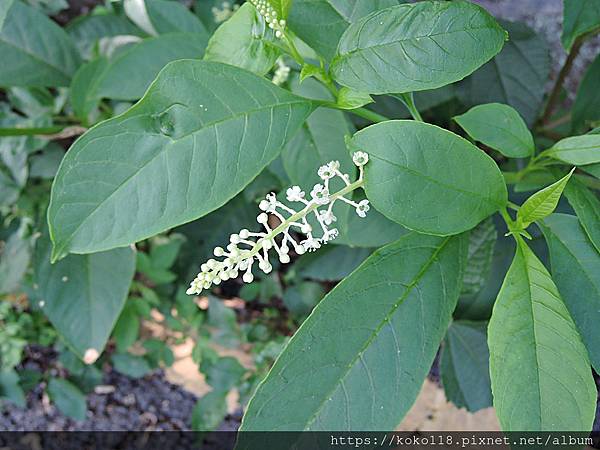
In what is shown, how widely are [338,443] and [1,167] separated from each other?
1187mm

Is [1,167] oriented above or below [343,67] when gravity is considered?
below

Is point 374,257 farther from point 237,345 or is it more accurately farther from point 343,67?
point 237,345

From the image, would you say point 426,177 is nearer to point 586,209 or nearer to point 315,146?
point 586,209

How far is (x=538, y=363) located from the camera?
69 cm

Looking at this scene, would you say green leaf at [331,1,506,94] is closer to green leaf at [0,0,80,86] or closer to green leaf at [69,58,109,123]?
green leaf at [69,58,109,123]

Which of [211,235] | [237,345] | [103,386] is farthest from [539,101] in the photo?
[103,386]

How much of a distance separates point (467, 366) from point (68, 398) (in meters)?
1.12

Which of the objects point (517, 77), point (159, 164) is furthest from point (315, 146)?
point (517, 77)

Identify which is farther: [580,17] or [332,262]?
[332,262]

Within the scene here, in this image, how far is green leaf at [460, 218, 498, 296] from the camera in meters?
1.10

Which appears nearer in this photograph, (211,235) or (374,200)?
(374,200)

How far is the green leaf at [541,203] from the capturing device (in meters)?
0.68

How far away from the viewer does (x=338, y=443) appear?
28.7 inches

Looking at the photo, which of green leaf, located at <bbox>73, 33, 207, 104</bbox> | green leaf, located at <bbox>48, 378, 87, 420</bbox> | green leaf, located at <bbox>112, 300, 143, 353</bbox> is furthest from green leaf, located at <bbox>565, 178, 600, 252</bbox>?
green leaf, located at <bbox>48, 378, 87, 420</bbox>
